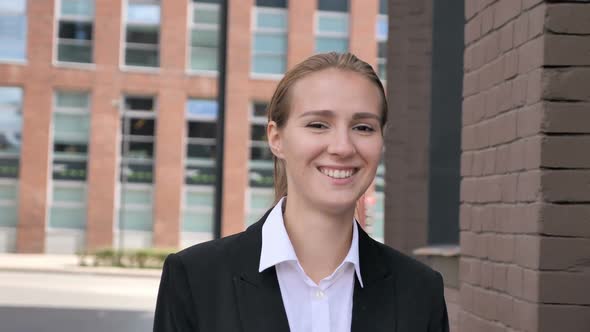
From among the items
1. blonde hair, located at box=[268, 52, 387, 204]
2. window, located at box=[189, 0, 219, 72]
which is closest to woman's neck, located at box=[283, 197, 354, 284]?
blonde hair, located at box=[268, 52, 387, 204]

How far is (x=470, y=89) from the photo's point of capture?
4340 mm

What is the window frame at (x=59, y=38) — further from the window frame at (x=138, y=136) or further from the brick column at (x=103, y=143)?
the window frame at (x=138, y=136)

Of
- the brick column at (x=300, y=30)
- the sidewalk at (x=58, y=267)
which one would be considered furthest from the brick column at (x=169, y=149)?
the brick column at (x=300, y=30)

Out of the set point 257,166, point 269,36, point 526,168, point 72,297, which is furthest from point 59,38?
point 526,168

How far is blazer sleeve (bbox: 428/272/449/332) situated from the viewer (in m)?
2.42

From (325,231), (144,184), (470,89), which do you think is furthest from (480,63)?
(144,184)

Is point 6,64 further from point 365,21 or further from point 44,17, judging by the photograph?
point 365,21

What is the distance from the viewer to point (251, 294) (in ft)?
7.60

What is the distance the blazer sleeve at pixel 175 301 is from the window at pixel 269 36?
41553 mm

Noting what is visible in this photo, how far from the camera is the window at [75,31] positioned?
42656mm

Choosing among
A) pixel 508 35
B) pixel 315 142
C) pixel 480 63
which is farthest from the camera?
pixel 480 63

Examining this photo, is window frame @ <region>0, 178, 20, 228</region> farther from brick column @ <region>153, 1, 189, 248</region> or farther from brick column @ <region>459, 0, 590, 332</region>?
brick column @ <region>459, 0, 590, 332</region>

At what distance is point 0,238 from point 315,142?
138 feet

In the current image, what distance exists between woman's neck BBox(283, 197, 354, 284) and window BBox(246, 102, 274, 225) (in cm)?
4082
